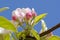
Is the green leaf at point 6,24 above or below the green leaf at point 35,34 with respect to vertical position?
below

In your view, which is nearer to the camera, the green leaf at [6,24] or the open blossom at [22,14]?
the green leaf at [6,24]

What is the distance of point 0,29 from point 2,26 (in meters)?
0.02

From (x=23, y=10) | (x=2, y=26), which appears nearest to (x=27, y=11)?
(x=23, y=10)

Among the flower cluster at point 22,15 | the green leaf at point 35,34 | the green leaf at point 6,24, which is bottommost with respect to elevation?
the green leaf at point 6,24

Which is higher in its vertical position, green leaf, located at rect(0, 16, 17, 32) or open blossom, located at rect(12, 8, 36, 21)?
open blossom, located at rect(12, 8, 36, 21)

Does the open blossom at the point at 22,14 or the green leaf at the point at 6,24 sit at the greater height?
the open blossom at the point at 22,14

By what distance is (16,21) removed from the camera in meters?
0.37

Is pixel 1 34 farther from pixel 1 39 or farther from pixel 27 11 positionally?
pixel 27 11

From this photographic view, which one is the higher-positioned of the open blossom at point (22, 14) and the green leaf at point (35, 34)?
the open blossom at point (22, 14)

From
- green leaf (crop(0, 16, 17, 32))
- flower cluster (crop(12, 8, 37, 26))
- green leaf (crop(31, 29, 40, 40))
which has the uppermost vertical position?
flower cluster (crop(12, 8, 37, 26))

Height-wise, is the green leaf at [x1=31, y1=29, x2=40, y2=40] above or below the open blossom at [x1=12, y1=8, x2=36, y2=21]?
below

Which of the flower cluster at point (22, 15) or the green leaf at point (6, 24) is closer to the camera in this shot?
the green leaf at point (6, 24)

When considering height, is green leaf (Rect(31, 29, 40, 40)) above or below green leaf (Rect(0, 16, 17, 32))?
above

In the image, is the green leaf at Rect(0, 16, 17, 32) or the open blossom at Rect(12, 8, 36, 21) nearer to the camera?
the green leaf at Rect(0, 16, 17, 32)
